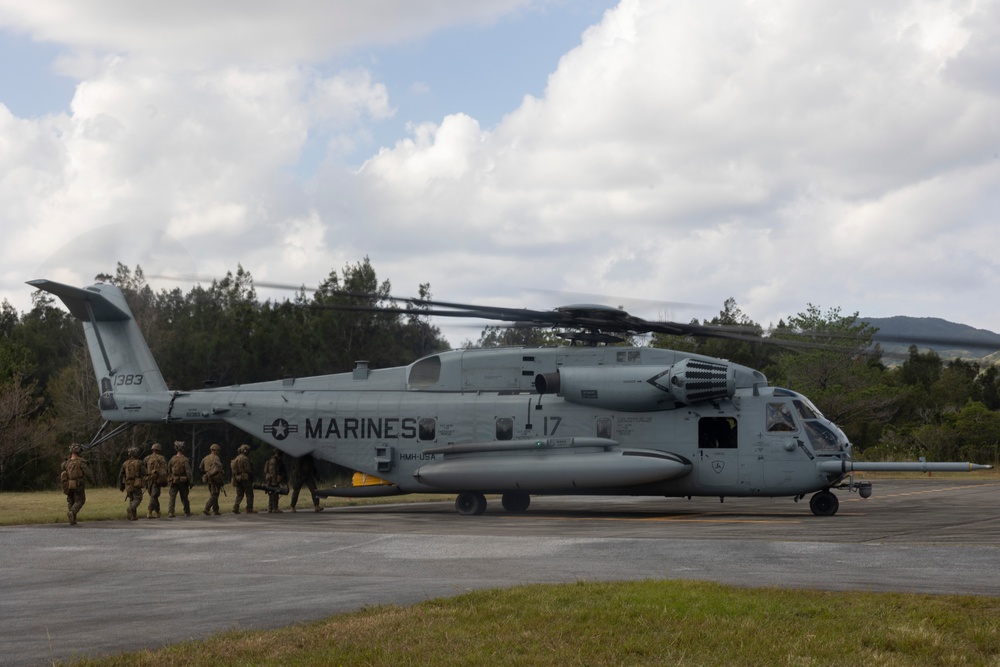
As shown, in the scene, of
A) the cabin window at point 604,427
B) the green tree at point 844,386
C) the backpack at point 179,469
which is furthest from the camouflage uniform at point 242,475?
the green tree at point 844,386

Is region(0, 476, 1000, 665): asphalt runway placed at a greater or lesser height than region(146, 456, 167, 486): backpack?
lesser

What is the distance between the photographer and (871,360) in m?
65.5

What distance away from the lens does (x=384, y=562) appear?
14289mm

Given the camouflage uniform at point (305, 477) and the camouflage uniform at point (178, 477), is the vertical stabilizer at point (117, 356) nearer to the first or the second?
the camouflage uniform at point (178, 477)

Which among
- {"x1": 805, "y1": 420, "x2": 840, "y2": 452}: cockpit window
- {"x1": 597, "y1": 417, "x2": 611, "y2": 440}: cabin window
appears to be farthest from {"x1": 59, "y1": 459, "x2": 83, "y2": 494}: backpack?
{"x1": 805, "y1": 420, "x2": 840, "y2": 452}: cockpit window

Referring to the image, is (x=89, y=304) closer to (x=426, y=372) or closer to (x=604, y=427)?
(x=426, y=372)

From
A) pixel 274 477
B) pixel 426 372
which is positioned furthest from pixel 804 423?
pixel 274 477

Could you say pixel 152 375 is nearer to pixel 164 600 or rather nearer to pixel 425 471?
pixel 425 471

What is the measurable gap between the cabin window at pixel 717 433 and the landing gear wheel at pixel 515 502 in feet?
15.7

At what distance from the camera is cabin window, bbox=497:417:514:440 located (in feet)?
79.7

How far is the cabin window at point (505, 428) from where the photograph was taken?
24.3 meters

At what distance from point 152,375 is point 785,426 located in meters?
16.3

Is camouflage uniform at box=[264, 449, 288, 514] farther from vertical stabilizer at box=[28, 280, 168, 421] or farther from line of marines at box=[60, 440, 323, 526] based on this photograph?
vertical stabilizer at box=[28, 280, 168, 421]

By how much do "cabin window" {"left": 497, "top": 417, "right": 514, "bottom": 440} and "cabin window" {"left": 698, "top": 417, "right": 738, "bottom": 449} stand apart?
4364 millimetres
